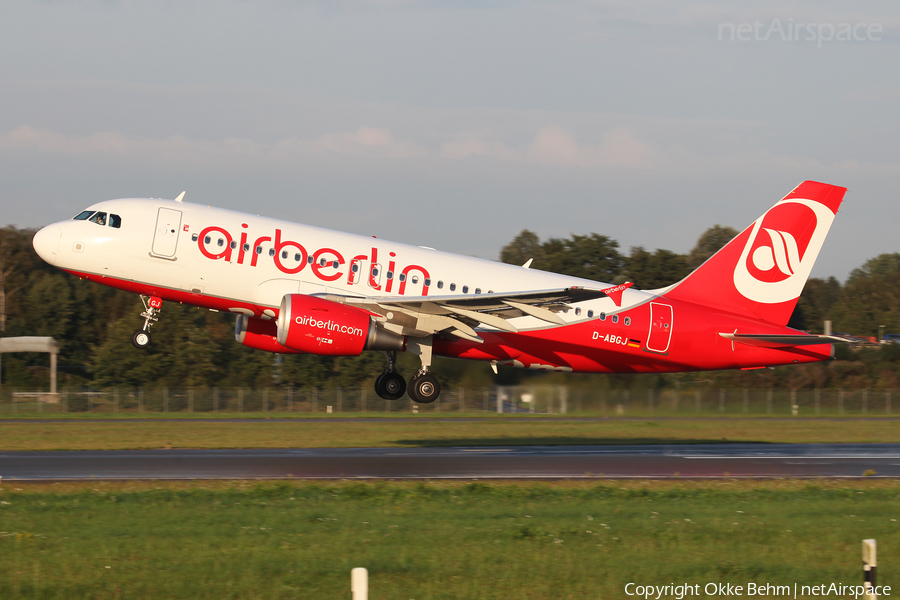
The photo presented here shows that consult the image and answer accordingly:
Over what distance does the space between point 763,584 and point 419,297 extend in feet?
48.5

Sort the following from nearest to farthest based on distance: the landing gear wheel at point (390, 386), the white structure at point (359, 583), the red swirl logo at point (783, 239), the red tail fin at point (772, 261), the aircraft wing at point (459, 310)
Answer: the white structure at point (359, 583)
the aircraft wing at point (459, 310)
the landing gear wheel at point (390, 386)
the red tail fin at point (772, 261)
the red swirl logo at point (783, 239)

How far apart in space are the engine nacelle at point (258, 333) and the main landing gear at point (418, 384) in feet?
10.8

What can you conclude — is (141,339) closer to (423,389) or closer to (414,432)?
(423,389)

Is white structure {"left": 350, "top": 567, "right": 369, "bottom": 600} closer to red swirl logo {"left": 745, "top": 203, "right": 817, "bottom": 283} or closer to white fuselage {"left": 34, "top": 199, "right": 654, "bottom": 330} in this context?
white fuselage {"left": 34, "top": 199, "right": 654, "bottom": 330}

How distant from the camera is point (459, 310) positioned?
87.2ft

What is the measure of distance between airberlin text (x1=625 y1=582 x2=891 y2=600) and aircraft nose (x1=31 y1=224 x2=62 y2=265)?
1979 cm

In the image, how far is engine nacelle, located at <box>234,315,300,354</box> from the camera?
28172 mm

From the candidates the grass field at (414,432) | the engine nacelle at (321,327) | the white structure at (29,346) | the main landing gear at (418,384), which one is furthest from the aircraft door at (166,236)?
the white structure at (29,346)

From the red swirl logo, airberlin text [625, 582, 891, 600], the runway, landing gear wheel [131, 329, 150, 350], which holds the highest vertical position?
the red swirl logo

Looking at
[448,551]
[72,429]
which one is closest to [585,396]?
[72,429]

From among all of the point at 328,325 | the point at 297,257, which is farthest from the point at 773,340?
the point at 297,257

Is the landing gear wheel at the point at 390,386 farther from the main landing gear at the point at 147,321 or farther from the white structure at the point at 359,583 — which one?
the white structure at the point at 359,583

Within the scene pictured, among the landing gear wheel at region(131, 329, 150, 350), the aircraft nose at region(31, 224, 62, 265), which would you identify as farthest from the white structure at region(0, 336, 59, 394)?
the landing gear wheel at region(131, 329, 150, 350)

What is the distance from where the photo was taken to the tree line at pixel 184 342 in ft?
205
